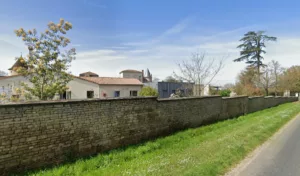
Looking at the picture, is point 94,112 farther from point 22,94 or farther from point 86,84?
point 86,84

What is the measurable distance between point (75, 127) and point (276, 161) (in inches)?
240

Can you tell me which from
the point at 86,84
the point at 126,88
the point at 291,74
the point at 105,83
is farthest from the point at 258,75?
the point at 86,84

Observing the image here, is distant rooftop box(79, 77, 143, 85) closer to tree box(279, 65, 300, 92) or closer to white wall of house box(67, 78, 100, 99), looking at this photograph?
white wall of house box(67, 78, 100, 99)

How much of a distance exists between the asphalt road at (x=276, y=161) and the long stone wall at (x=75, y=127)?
14.2 feet

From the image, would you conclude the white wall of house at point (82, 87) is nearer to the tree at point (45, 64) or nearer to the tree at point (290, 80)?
the tree at point (45, 64)

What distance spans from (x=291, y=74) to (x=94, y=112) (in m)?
55.7

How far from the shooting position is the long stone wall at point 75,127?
16.7 feet

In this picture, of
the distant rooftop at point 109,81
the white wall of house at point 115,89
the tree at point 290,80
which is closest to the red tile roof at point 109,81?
the distant rooftop at point 109,81

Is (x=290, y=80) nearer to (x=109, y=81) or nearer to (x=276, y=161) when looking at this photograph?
(x=109, y=81)

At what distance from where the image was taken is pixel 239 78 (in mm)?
44625

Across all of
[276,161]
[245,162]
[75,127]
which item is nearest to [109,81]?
[75,127]

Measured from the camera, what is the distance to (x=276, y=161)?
5.86 m

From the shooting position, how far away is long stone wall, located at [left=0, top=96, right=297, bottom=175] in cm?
510

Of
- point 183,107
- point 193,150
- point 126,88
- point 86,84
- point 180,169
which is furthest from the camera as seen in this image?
point 126,88
